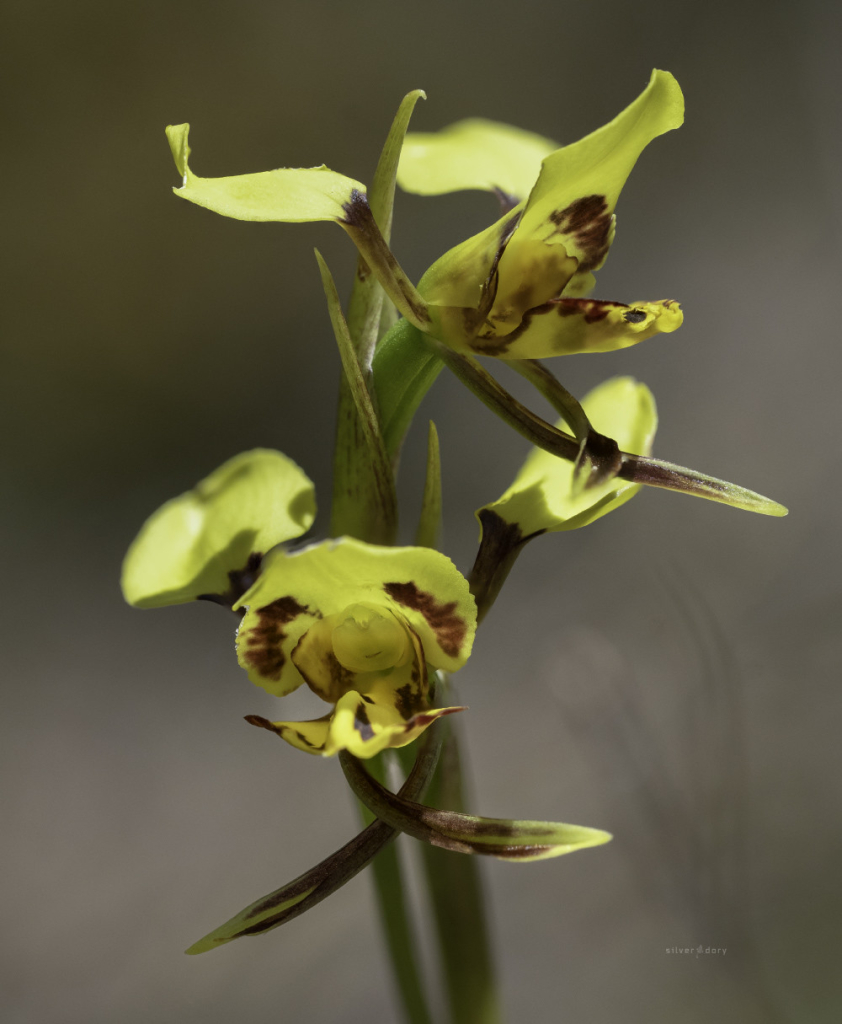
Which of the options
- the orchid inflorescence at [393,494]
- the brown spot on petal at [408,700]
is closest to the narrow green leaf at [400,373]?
the orchid inflorescence at [393,494]

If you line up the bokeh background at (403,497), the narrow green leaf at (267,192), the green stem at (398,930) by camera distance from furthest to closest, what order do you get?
the bokeh background at (403,497), the green stem at (398,930), the narrow green leaf at (267,192)

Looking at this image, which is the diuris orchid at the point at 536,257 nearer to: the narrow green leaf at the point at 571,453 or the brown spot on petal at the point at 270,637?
the narrow green leaf at the point at 571,453

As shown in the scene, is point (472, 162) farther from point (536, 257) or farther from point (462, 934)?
point (462, 934)

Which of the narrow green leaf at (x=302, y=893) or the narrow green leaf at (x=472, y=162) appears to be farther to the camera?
the narrow green leaf at (x=472, y=162)

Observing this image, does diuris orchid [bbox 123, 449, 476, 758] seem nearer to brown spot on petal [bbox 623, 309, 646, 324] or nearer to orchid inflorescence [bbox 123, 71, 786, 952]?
orchid inflorescence [bbox 123, 71, 786, 952]

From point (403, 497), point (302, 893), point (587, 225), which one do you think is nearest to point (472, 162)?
point (587, 225)

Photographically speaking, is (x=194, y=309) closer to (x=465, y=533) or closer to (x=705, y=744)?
(x=465, y=533)

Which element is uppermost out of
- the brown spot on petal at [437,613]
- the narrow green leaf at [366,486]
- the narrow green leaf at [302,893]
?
the narrow green leaf at [366,486]
